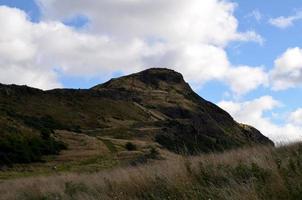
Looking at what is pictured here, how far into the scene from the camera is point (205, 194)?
727 centimetres

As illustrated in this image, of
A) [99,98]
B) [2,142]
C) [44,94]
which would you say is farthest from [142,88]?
[2,142]

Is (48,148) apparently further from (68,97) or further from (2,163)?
(68,97)

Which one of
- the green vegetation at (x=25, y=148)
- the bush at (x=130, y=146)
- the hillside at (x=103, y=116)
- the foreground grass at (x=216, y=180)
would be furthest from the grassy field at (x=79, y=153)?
the foreground grass at (x=216, y=180)

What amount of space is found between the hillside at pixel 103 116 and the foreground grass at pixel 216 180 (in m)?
52.0

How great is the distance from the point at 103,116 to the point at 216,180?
133141 mm

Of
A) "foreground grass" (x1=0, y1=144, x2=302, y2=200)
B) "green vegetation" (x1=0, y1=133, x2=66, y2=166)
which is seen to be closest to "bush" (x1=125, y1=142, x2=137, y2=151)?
"green vegetation" (x1=0, y1=133, x2=66, y2=166)

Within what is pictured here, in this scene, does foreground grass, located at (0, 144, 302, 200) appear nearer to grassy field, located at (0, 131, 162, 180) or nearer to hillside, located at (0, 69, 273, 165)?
hillside, located at (0, 69, 273, 165)

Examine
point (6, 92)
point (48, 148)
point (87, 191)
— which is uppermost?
point (6, 92)

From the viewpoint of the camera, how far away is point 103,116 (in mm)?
140625

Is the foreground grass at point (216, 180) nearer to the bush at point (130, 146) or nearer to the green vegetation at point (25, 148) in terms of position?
the green vegetation at point (25, 148)

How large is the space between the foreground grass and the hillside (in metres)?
52.0

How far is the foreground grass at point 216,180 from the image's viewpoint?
6676mm

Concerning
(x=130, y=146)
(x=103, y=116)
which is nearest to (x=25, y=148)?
(x=130, y=146)

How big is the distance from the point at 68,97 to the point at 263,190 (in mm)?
147457
